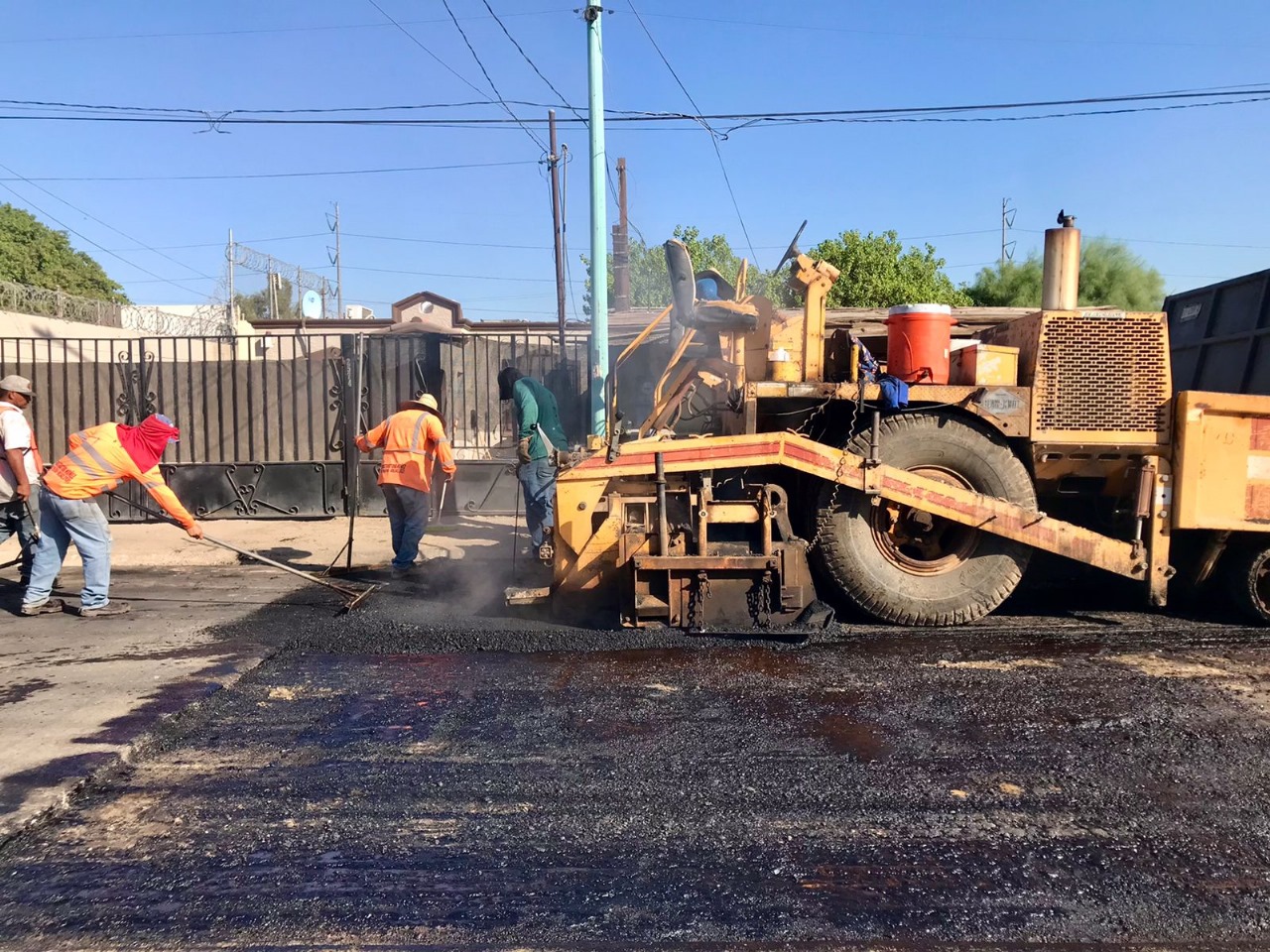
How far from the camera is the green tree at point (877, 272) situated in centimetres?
1984

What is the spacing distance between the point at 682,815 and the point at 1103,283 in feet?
75.7

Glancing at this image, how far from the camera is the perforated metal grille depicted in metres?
5.23

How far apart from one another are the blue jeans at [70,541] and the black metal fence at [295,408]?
4255 millimetres

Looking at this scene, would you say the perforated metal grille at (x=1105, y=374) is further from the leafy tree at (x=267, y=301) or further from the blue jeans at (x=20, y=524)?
the leafy tree at (x=267, y=301)

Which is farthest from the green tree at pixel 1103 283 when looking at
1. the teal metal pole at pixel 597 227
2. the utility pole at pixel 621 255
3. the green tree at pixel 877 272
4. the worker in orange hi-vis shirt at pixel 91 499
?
the worker in orange hi-vis shirt at pixel 91 499

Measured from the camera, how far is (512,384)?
793 centimetres

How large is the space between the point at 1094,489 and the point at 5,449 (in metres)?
7.46

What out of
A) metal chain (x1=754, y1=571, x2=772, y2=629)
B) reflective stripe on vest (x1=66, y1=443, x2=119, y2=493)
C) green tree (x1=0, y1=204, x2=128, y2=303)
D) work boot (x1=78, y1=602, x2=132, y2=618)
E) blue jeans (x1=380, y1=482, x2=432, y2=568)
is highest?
green tree (x1=0, y1=204, x2=128, y2=303)

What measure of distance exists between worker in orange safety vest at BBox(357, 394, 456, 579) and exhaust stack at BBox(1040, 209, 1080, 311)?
461cm

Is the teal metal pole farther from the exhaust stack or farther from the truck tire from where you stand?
the truck tire

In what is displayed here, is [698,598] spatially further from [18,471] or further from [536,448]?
[18,471]

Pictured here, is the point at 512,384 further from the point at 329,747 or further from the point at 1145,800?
the point at 1145,800

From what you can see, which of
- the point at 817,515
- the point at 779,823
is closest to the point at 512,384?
the point at 817,515

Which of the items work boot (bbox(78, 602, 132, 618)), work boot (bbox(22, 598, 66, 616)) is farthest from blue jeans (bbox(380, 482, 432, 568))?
work boot (bbox(22, 598, 66, 616))
